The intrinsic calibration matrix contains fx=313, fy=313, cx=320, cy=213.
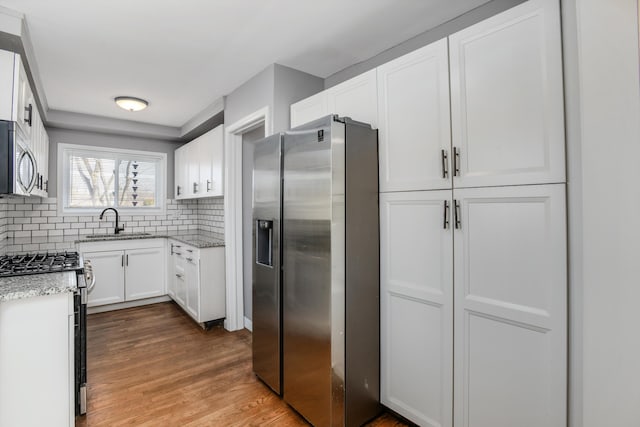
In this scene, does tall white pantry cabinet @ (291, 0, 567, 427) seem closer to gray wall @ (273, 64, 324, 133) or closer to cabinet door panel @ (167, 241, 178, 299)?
gray wall @ (273, 64, 324, 133)

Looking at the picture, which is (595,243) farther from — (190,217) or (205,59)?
(190,217)

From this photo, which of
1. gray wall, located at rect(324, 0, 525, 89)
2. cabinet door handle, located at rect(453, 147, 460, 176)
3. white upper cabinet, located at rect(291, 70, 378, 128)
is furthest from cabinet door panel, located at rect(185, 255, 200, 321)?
cabinet door handle, located at rect(453, 147, 460, 176)

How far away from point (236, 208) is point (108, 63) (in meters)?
1.64

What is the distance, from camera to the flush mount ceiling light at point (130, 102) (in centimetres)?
329

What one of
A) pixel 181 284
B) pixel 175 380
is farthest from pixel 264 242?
pixel 181 284

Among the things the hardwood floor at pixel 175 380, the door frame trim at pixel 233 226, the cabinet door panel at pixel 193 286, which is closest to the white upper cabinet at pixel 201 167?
the door frame trim at pixel 233 226

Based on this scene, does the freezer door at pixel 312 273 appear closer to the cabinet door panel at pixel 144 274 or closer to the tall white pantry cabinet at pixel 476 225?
the tall white pantry cabinet at pixel 476 225

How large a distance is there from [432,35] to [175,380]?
10.1 feet

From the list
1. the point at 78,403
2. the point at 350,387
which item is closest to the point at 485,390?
the point at 350,387

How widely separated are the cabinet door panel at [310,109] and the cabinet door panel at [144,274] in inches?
115

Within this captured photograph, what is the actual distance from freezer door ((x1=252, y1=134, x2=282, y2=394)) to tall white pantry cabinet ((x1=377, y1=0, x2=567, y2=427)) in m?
0.69

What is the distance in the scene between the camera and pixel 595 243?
112 cm

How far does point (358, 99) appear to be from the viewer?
6.60 ft

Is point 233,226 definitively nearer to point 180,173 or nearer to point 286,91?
point 286,91
